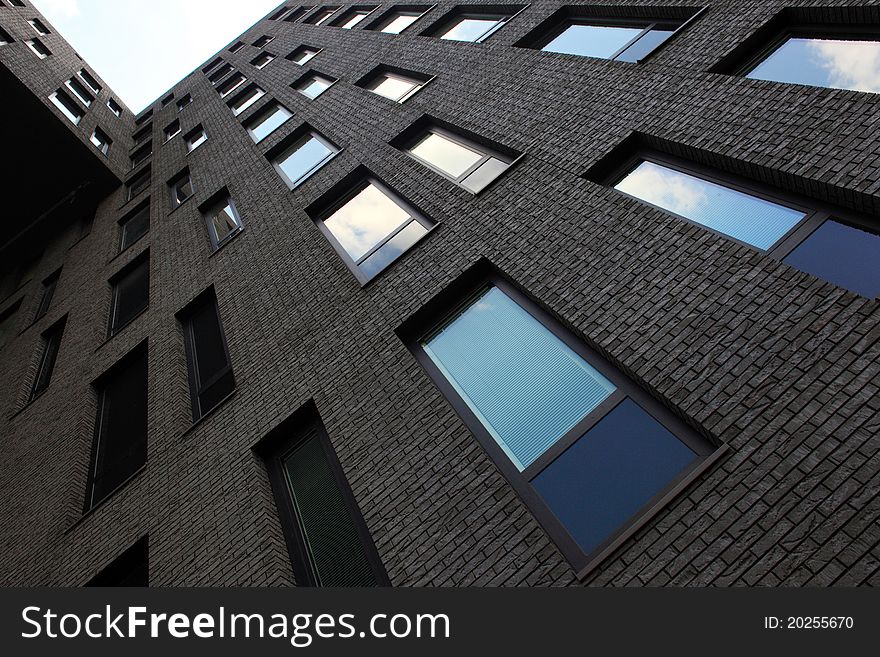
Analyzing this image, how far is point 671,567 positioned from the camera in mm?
3691

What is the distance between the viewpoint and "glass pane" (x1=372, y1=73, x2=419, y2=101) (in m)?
12.8

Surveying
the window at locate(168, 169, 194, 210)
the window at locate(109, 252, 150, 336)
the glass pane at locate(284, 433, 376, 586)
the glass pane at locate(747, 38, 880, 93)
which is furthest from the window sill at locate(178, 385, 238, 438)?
the window at locate(168, 169, 194, 210)

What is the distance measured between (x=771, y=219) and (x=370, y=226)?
5411mm

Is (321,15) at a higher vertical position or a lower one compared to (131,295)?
higher

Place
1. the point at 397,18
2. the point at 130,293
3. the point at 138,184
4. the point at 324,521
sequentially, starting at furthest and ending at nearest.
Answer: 1. the point at 138,184
2. the point at 397,18
3. the point at 130,293
4. the point at 324,521

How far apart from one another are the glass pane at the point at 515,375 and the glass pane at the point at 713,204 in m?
1.77

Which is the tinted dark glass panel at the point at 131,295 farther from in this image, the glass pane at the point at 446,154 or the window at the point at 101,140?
the window at the point at 101,140

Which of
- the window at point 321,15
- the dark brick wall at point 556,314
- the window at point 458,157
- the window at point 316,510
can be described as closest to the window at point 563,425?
the dark brick wall at point 556,314

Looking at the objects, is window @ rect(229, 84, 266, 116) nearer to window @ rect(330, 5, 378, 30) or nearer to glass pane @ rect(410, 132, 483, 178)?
window @ rect(330, 5, 378, 30)

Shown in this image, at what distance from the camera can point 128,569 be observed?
7.31 metres

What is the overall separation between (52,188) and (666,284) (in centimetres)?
2372

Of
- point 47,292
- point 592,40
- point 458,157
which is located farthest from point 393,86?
point 47,292

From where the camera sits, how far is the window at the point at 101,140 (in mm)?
23995

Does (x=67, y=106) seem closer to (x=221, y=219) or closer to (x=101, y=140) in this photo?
(x=101, y=140)
